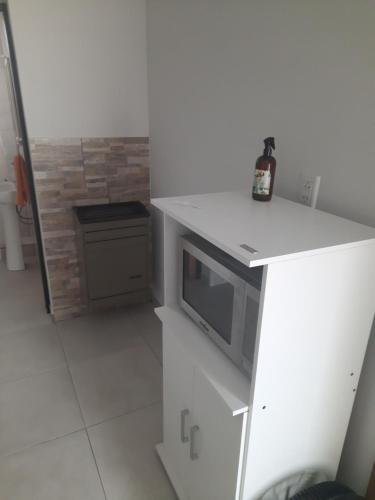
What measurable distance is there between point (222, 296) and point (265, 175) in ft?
1.45

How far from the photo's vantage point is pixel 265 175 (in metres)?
1.23

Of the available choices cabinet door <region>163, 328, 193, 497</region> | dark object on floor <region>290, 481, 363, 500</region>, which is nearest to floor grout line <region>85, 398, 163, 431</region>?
cabinet door <region>163, 328, 193, 497</region>

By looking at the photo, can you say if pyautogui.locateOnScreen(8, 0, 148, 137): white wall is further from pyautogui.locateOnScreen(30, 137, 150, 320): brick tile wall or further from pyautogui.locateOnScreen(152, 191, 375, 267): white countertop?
pyautogui.locateOnScreen(152, 191, 375, 267): white countertop

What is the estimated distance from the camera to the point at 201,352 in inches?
45.7

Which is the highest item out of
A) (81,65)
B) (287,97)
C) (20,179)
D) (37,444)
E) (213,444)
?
(81,65)

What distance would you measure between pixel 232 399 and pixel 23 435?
4.53 ft

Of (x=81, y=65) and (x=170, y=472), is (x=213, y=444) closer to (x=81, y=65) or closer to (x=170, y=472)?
(x=170, y=472)

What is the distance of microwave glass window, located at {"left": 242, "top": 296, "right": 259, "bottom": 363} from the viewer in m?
0.99

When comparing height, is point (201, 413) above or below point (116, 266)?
above

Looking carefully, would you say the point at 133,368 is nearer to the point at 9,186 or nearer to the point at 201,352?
the point at 201,352

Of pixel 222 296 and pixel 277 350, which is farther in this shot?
pixel 222 296

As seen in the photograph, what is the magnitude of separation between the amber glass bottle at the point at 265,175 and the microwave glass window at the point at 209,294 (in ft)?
1.07

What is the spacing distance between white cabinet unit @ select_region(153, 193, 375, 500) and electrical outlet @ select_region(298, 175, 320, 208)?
2.6 inches

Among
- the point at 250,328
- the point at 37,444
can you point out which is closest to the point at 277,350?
the point at 250,328
